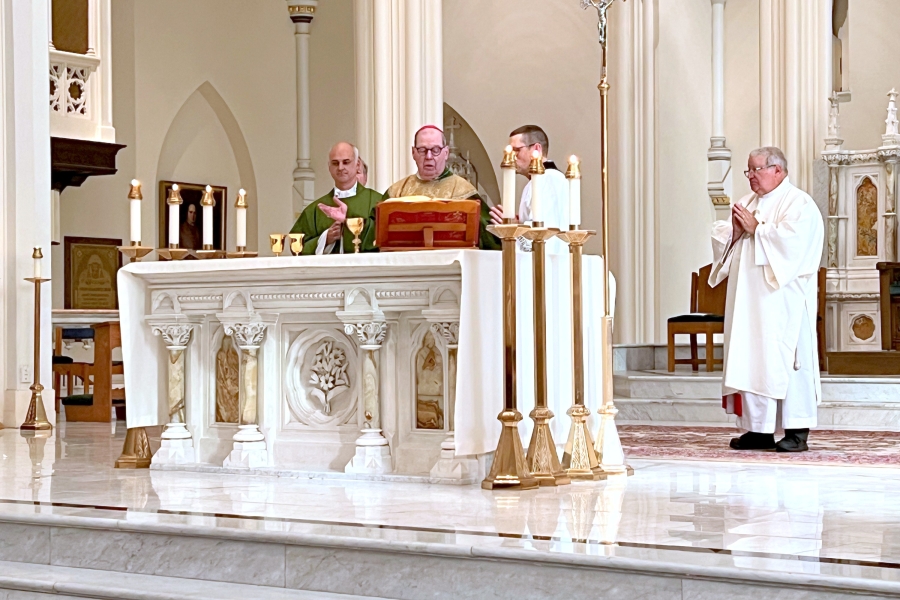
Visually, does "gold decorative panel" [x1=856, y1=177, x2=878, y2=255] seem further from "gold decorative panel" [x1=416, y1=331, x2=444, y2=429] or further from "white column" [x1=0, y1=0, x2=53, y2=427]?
"gold decorative panel" [x1=416, y1=331, x2=444, y2=429]

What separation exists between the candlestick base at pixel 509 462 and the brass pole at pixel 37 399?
15.8 ft

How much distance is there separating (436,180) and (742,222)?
1.91m

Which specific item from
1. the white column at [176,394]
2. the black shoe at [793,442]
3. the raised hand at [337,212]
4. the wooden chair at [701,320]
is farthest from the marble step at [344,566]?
the wooden chair at [701,320]

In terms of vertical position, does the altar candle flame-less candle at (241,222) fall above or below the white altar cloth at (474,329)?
above

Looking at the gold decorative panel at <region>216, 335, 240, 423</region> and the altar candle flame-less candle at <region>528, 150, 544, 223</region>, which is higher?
the altar candle flame-less candle at <region>528, 150, 544, 223</region>

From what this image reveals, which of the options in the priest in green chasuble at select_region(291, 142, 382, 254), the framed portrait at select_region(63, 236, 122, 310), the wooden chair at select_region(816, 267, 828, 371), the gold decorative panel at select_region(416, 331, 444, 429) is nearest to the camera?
the gold decorative panel at select_region(416, 331, 444, 429)

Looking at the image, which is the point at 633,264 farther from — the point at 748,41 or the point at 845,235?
the point at 748,41

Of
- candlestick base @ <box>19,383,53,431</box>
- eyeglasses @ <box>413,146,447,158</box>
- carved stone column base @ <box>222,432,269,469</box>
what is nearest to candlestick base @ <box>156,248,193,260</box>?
carved stone column base @ <box>222,432,269,469</box>

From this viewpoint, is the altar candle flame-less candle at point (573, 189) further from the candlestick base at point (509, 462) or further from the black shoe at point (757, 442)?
the black shoe at point (757, 442)

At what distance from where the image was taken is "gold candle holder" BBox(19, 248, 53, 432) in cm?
934

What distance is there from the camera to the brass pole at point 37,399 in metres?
9.34

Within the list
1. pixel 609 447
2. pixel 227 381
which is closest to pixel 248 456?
pixel 227 381

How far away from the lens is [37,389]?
939cm

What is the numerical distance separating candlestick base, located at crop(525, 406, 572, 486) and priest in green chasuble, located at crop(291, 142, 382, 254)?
1526mm
